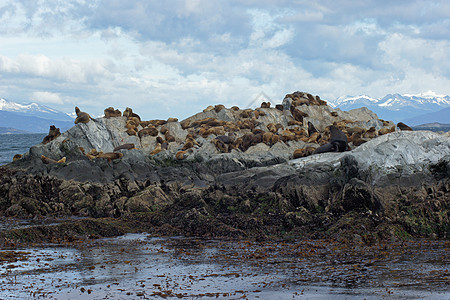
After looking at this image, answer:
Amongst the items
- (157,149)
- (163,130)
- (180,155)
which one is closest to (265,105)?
(163,130)

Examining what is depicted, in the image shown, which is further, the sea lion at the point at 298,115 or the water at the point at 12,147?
the water at the point at 12,147

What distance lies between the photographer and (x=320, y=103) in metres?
38.2

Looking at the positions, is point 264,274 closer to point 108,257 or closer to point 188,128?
point 108,257

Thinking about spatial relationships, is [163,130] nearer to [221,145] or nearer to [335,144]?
[221,145]

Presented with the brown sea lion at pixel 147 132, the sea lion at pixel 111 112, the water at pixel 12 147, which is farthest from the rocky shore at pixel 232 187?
the water at pixel 12 147

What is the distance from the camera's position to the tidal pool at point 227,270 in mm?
8867

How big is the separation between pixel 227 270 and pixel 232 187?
8.63 meters

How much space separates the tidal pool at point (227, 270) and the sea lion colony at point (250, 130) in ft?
36.9

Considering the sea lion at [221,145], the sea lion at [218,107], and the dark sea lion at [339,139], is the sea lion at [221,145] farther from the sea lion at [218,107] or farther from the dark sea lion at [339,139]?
the sea lion at [218,107]

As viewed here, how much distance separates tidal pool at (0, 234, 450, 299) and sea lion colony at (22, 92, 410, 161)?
36.9ft

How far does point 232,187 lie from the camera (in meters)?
19.3

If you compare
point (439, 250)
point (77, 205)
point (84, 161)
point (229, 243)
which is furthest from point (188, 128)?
point (439, 250)

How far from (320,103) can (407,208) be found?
919 inches

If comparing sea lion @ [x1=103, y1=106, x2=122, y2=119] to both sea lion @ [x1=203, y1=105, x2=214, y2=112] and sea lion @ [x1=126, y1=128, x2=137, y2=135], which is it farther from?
sea lion @ [x1=203, y1=105, x2=214, y2=112]
